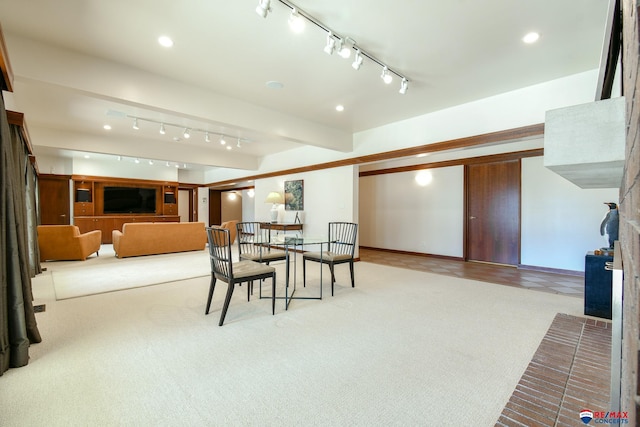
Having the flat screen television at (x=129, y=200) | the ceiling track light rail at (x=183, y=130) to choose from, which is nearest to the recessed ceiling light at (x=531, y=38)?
the ceiling track light rail at (x=183, y=130)

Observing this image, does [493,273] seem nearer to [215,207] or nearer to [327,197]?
[327,197]

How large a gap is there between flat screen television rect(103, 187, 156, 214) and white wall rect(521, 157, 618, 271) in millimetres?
11260

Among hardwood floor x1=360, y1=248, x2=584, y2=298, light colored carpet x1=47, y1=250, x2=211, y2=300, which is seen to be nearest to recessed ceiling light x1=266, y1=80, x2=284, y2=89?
light colored carpet x1=47, y1=250, x2=211, y2=300

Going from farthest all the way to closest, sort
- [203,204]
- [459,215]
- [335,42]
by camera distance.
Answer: [203,204] < [459,215] < [335,42]

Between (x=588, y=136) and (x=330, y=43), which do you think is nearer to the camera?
(x=588, y=136)

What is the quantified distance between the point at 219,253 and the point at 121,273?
3272mm

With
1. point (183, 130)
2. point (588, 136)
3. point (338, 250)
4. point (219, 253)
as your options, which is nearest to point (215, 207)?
point (183, 130)

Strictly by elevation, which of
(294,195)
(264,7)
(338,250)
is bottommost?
(338,250)

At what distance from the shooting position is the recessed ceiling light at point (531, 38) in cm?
280

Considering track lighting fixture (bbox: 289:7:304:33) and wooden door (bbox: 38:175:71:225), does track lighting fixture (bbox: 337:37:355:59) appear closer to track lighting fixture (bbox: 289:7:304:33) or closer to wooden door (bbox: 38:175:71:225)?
track lighting fixture (bbox: 289:7:304:33)

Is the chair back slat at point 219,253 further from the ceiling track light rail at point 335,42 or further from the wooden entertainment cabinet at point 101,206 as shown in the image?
the wooden entertainment cabinet at point 101,206

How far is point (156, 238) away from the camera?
274 inches

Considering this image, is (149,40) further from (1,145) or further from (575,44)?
(575,44)

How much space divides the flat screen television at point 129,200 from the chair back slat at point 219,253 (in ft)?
28.4
